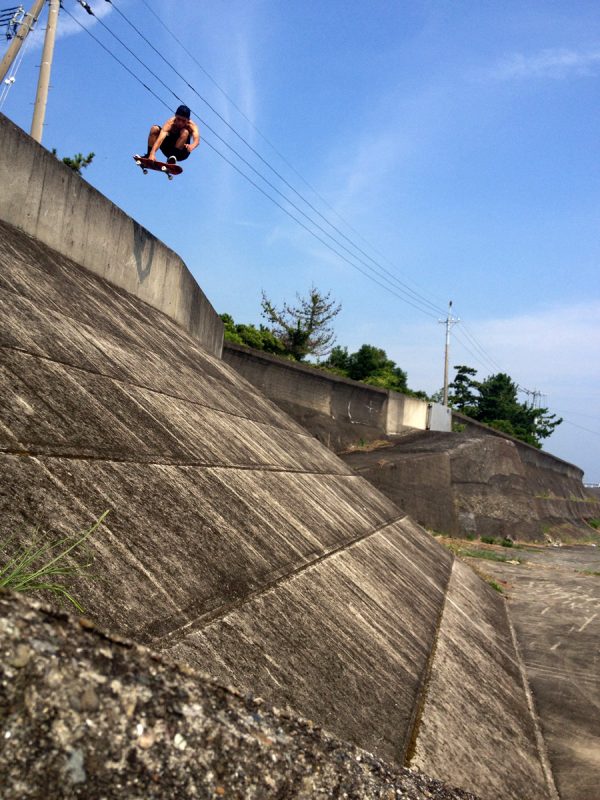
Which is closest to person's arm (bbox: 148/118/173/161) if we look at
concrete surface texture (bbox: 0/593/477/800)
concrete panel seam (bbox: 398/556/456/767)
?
concrete panel seam (bbox: 398/556/456/767)

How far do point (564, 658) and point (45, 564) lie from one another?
636cm

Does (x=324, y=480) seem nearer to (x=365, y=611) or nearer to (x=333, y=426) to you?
(x=365, y=611)

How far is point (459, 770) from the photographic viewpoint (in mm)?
3307

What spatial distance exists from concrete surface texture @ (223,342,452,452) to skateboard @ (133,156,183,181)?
7.04 m

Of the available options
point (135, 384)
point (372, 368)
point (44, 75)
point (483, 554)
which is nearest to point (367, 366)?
point (372, 368)

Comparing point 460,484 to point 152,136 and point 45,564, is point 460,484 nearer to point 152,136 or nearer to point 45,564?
point 152,136

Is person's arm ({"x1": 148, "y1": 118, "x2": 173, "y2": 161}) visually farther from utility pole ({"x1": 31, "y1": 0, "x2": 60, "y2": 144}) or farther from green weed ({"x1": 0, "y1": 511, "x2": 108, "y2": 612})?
green weed ({"x1": 0, "y1": 511, "x2": 108, "y2": 612})

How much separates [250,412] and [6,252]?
11.4 ft

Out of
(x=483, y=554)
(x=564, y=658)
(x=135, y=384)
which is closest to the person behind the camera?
(x=135, y=384)

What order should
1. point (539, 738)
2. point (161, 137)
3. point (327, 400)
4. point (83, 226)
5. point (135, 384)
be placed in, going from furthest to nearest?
point (327, 400) → point (161, 137) → point (83, 226) → point (135, 384) → point (539, 738)

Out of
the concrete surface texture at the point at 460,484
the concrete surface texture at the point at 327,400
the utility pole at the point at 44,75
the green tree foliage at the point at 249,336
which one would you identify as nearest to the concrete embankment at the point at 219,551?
the utility pole at the point at 44,75

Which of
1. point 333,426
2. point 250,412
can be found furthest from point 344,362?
point 250,412

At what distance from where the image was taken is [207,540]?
3.43m

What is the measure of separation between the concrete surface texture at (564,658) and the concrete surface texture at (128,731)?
325 cm
